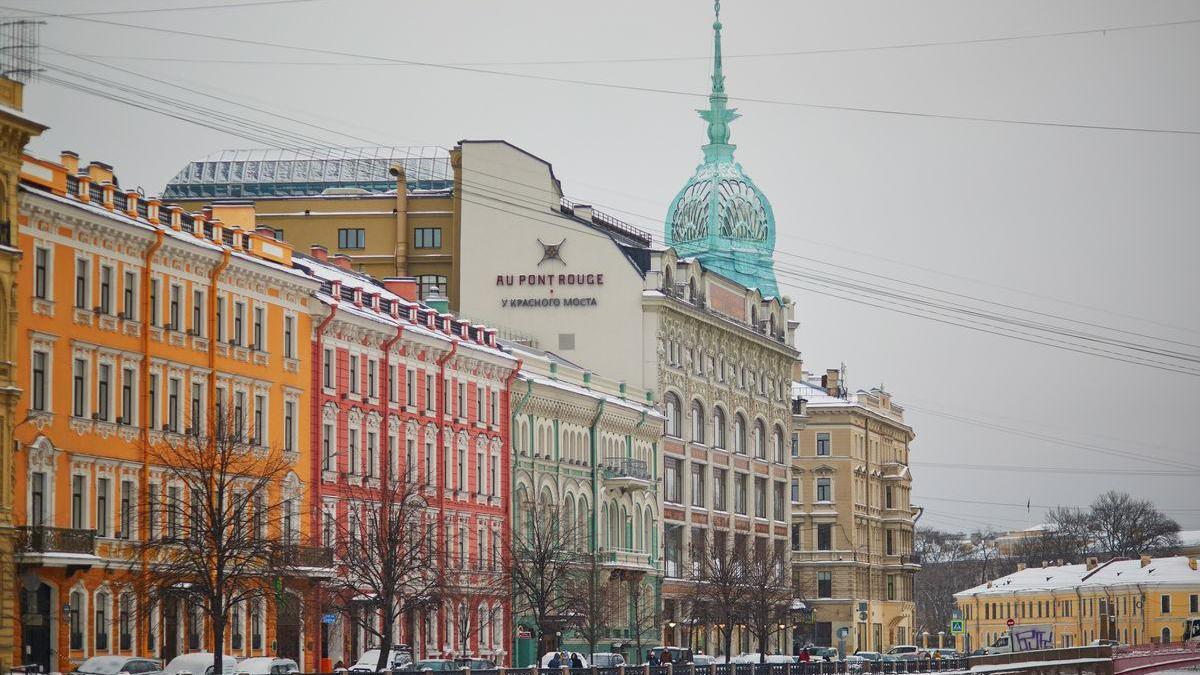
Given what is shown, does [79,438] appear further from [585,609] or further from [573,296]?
[573,296]

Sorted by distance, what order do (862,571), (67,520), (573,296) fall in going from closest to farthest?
1. (67,520)
2. (573,296)
3. (862,571)

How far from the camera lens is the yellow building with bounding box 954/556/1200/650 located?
183500 mm

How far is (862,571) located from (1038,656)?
123ft

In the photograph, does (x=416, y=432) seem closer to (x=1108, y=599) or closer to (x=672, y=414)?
(x=672, y=414)

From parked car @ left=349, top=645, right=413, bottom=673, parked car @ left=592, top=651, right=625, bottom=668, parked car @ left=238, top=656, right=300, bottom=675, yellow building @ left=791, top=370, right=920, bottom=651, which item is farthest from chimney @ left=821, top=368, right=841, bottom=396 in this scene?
parked car @ left=238, top=656, right=300, bottom=675

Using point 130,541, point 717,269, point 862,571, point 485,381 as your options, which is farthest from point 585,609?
point 862,571

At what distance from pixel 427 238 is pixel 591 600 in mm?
31569

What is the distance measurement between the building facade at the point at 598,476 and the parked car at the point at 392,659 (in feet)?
51.9

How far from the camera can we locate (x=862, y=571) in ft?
490

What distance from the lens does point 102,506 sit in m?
61.0

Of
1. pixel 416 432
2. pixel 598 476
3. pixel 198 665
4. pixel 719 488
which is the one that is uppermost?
pixel 416 432

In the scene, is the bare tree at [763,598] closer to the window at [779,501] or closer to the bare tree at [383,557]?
the window at [779,501]

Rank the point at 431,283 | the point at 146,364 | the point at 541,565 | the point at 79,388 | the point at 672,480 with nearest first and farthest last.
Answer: the point at 79,388 → the point at 146,364 → the point at 541,565 → the point at 431,283 → the point at 672,480

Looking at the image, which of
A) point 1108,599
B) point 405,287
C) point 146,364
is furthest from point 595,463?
point 1108,599
